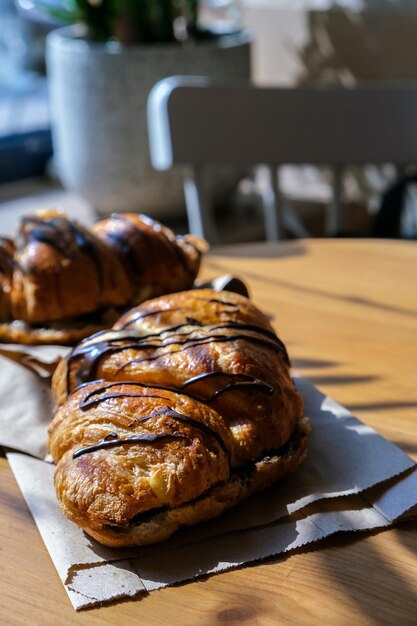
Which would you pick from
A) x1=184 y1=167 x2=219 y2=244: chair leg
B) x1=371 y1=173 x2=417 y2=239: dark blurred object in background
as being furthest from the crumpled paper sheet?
x1=371 y1=173 x2=417 y2=239: dark blurred object in background

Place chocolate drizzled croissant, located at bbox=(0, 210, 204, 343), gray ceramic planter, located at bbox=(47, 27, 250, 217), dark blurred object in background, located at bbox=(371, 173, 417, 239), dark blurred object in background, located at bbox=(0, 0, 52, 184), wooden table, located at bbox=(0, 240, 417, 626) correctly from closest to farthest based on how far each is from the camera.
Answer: wooden table, located at bbox=(0, 240, 417, 626) < chocolate drizzled croissant, located at bbox=(0, 210, 204, 343) < dark blurred object in background, located at bbox=(371, 173, 417, 239) < gray ceramic planter, located at bbox=(47, 27, 250, 217) < dark blurred object in background, located at bbox=(0, 0, 52, 184)

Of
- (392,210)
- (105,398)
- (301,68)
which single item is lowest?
(392,210)

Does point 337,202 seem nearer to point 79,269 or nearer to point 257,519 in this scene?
point 79,269

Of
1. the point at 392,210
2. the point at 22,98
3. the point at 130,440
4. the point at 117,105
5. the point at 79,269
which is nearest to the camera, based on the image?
the point at 130,440

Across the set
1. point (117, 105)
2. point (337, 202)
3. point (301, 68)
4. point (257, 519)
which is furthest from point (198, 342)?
point (301, 68)

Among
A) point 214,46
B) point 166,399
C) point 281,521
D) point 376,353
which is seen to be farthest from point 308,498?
point 214,46

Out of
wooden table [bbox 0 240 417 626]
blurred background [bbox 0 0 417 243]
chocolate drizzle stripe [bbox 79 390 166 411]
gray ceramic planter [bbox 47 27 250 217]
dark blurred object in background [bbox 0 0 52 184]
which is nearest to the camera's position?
wooden table [bbox 0 240 417 626]

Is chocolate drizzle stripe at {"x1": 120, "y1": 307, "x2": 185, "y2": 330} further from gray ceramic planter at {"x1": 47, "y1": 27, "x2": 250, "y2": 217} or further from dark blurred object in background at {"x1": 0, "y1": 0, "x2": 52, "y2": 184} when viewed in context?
dark blurred object in background at {"x1": 0, "y1": 0, "x2": 52, "y2": 184}
